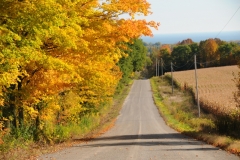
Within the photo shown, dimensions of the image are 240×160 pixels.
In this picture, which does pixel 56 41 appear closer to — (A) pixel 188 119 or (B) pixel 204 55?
(A) pixel 188 119

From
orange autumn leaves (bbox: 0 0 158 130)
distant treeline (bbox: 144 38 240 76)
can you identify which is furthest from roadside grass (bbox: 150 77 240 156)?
distant treeline (bbox: 144 38 240 76)

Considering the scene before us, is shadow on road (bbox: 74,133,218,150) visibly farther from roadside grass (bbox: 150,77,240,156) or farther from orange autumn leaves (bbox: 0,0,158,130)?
orange autumn leaves (bbox: 0,0,158,130)

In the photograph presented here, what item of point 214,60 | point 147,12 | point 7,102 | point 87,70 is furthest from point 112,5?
point 214,60

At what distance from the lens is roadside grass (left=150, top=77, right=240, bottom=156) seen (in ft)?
64.5

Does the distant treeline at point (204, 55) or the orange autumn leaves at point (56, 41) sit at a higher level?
→ the distant treeline at point (204, 55)

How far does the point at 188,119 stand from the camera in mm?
44875

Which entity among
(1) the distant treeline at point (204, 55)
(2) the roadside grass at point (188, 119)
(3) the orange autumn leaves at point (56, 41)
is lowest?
(2) the roadside grass at point (188, 119)

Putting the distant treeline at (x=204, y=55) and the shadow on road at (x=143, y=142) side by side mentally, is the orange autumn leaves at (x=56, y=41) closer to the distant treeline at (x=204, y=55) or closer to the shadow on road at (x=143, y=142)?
the shadow on road at (x=143, y=142)

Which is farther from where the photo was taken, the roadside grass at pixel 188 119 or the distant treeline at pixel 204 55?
the distant treeline at pixel 204 55

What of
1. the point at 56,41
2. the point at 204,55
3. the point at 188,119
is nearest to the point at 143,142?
the point at 56,41

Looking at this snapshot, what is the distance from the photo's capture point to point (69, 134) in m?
25.1

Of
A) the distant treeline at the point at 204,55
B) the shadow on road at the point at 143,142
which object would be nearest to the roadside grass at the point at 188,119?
the shadow on road at the point at 143,142

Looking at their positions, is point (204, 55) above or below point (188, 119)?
above

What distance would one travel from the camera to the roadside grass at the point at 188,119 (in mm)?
19653
